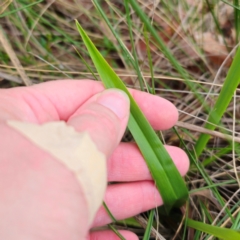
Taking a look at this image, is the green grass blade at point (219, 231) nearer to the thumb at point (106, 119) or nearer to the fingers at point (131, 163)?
the fingers at point (131, 163)

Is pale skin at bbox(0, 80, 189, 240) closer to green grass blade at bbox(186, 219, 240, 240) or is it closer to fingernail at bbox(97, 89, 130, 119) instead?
fingernail at bbox(97, 89, 130, 119)

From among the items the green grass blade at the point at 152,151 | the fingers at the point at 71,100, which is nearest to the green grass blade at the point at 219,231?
the green grass blade at the point at 152,151

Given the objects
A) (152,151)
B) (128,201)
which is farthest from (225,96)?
(128,201)

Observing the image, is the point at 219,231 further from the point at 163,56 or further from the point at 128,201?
the point at 163,56

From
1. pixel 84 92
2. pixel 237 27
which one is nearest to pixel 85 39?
pixel 84 92

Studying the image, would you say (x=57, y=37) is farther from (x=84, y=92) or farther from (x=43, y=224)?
(x=43, y=224)

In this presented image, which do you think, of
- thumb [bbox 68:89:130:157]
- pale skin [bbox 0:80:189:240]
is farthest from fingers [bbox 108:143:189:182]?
thumb [bbox 68:89:130:157]

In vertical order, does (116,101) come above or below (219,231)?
above
